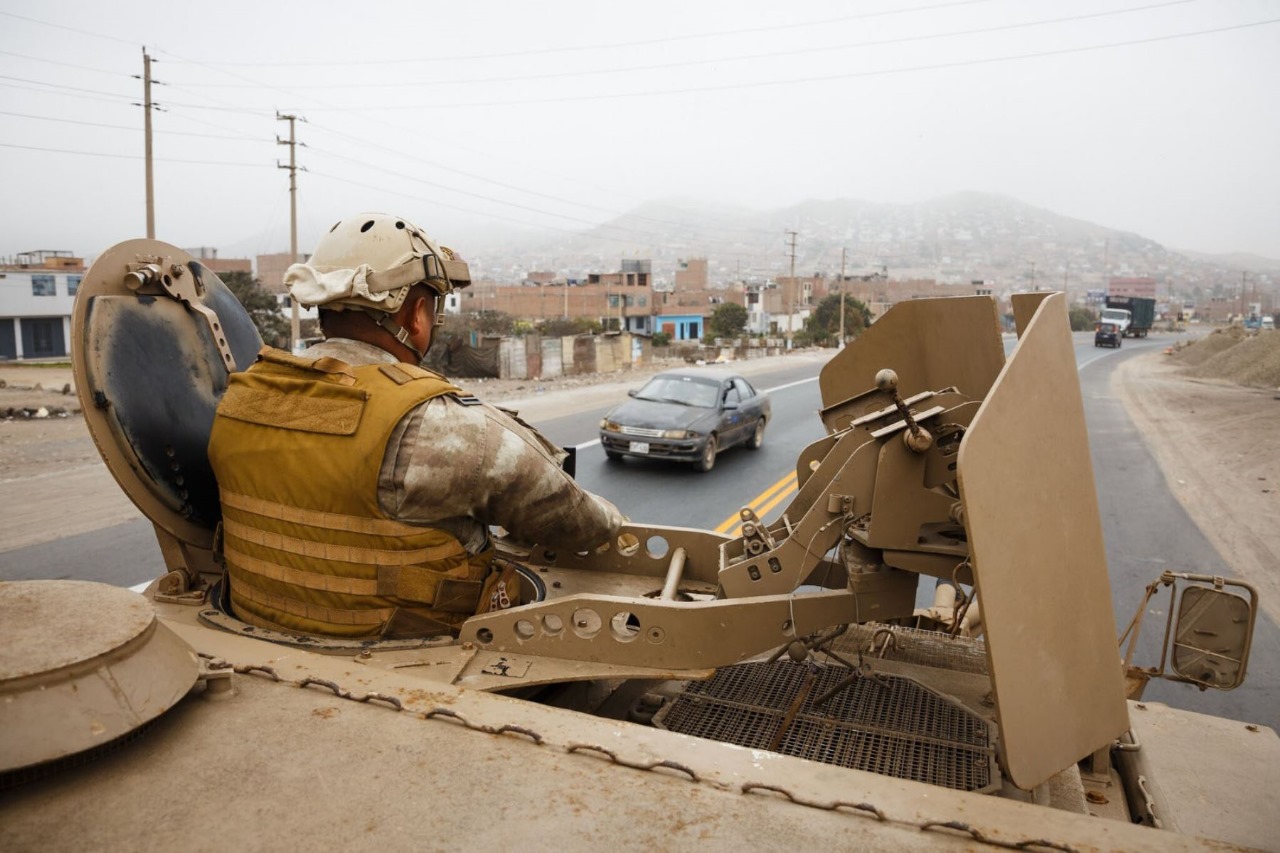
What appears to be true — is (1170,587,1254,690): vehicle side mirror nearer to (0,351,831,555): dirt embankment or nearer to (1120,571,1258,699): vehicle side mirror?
(1120,571,1258,699): vehicle side mirror

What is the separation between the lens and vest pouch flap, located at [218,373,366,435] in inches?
109

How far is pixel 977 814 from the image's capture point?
1934 mm

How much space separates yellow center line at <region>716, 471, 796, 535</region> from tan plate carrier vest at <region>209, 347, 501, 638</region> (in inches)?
309

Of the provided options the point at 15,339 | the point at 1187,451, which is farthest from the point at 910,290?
the point at 1187,451

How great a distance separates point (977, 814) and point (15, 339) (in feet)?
237

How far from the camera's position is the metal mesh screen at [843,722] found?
2848 millimetres

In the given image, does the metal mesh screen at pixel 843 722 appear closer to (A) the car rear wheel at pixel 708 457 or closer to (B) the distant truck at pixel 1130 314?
(A) the car rear wheel at pixel 708 457

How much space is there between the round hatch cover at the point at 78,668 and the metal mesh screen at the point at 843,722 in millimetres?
1633

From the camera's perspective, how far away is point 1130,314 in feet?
276

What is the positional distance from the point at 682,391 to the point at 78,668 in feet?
48.9

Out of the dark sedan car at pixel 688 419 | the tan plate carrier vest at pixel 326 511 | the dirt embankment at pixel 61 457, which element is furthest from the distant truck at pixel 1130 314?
the tan plate carrier vest at pixel 326 511

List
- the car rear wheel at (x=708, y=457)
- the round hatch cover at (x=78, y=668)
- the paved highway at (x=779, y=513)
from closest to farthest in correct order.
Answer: the round hatch cover at (x=78, y=668), the paved highway at (x=779, y=513), the car rear wheel at (x=708, y=457)

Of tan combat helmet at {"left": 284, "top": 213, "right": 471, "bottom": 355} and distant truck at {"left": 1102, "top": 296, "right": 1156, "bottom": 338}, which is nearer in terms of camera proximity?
tan combat helmet at {"left": 284, "top": 213, "right": 471, "bottom": 355}

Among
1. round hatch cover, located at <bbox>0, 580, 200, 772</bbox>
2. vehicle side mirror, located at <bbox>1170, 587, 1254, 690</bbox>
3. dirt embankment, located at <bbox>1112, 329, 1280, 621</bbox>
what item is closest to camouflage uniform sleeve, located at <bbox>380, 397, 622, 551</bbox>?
round hatch cover, located at <bbox>0, 580, 200, 772</bbox>
